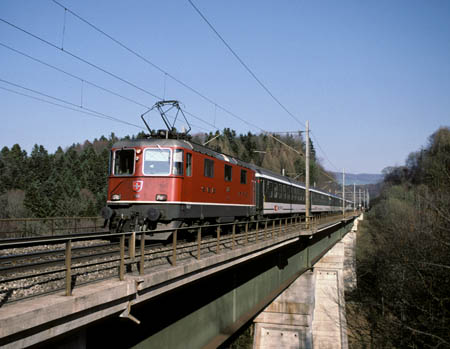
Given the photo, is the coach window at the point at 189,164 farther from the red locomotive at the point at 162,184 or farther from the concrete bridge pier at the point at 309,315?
the concrete bridge pier at the point at 309,315

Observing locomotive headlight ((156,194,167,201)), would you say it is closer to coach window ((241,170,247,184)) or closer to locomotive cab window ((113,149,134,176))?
locomotive cab window ((113,149,134,176))

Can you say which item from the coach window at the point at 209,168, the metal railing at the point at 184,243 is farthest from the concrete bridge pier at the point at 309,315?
the coach window at the point at 209,168

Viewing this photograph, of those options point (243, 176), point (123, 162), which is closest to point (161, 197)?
point (123, 162)

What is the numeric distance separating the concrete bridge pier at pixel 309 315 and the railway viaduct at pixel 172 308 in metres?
0.08

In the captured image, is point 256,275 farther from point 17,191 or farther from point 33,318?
point 17,191

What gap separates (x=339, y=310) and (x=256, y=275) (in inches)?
824

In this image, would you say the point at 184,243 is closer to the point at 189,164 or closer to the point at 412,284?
the point at 189,164

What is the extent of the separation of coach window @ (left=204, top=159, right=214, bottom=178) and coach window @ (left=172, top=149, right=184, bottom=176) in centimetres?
186

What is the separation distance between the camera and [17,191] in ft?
208

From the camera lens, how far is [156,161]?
13.0 m

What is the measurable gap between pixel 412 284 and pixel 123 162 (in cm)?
1982

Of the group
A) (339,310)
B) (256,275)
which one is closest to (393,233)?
(339,310)

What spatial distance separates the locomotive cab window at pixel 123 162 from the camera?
1328cm

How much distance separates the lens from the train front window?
12852mm
